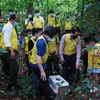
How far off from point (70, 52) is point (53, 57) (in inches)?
29.1

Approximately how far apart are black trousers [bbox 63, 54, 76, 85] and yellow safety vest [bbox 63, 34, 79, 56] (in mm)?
101

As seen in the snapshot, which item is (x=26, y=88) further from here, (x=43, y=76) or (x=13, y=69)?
(x=43, y=76)

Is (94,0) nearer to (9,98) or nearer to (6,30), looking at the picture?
(6,30)

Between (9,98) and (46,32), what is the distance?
65.6 inches

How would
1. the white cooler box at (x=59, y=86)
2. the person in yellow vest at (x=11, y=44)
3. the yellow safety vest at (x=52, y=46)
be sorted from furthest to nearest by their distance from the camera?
the yellow safety vest at (x=52, y=46)
the person in yellow vest at (x=11, y=44)
the white cooler box at (x=59, y=86)

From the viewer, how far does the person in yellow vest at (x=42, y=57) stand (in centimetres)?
448

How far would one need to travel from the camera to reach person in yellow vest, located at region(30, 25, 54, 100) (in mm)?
4477

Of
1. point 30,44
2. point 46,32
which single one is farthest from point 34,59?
point 30,44

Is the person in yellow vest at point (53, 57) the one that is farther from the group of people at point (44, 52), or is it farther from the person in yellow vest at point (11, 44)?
the person in yellow vest at point (11, 44)

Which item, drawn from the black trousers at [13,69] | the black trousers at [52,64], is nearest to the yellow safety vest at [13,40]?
the black trousers at [13,69]

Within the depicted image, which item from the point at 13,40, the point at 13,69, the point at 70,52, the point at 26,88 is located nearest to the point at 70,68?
the point at 70,52

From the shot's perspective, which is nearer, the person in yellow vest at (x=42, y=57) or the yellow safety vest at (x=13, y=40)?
the person in yellow vest at (x=42, y=57)

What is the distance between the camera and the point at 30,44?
6176 mm

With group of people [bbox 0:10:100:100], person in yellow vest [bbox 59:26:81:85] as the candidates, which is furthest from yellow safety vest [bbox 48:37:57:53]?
person in yellow vest [bbox 59:26:81:85]
